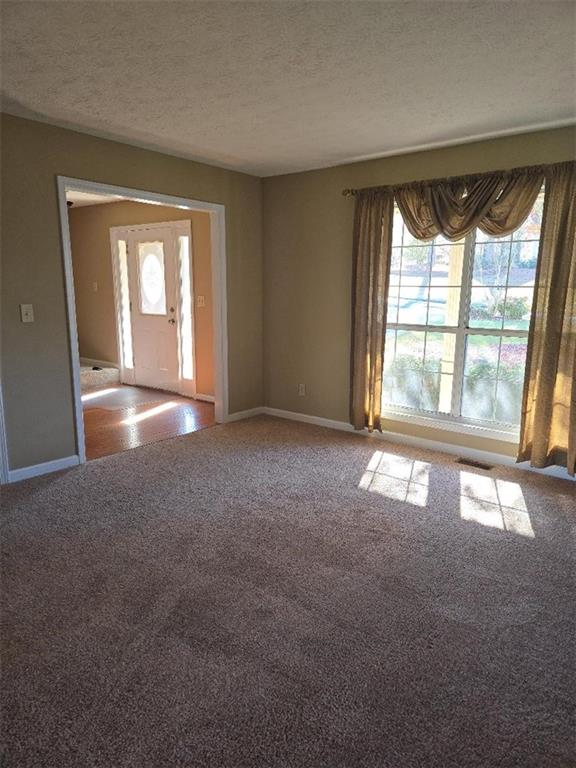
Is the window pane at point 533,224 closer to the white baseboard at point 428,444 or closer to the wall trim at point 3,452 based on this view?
the white baseboard at point 428,444

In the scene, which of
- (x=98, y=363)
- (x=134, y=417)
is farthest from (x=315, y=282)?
(x=98, y=363)

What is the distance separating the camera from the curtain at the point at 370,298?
4383 mm

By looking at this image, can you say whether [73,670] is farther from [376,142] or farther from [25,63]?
[376,142]

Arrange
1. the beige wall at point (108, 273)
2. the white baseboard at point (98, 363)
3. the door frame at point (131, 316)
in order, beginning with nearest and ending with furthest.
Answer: the beige wall at point (108, 273) → the door frame at point (131, 316) → the white baseboard at point (98, 363)

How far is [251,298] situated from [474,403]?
2.51 meters

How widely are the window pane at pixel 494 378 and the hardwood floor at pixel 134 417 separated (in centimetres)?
258

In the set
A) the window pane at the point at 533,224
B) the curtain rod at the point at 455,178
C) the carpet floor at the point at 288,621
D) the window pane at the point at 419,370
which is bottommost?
the carpet floor at the point at 288,621

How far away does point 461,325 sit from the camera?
13.8 feet

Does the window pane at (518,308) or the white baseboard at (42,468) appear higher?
the window pane at (518,308)

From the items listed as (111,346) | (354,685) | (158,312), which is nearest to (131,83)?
(354,685)

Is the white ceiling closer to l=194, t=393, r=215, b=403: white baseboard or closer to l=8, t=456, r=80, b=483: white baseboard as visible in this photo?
l=8, t=456, r=80, b=483: white baseboard

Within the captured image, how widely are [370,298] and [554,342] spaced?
154cm

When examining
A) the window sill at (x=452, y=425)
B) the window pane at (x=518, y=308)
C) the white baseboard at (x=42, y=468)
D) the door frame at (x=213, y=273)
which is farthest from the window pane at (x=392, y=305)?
the white baseboard at (x=42, y=468)

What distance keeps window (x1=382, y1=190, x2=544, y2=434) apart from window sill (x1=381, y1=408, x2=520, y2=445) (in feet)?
0.06
